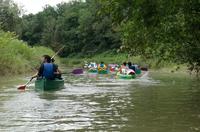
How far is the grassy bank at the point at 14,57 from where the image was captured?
30.8 m

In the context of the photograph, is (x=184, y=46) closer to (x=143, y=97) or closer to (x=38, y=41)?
(x=143, y=97)

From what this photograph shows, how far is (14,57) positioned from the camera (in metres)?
32.2

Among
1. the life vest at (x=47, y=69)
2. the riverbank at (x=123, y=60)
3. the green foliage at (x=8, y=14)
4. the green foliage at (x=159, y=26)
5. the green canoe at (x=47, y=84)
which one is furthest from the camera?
the green foliage at (x=8, y=14)

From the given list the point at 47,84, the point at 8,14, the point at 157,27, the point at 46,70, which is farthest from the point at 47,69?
the point at 8,14

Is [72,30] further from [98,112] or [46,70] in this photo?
[98,112]

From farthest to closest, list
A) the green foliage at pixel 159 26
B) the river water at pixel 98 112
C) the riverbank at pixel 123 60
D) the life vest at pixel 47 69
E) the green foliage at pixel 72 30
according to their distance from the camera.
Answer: the green foliage at pixel 72 30 → the riverbank at pixel 123 60 → the life vest at pixel 47 69 → the green foliage at pixel 159 26 → the river water at pixel 98 112

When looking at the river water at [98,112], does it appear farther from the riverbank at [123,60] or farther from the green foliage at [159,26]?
the riverbank at [123,60]

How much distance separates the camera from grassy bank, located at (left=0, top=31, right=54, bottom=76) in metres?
30.8

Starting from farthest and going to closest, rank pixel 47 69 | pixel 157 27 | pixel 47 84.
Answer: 1. pixel 47 69
2. pixel 47 84
3. pixel 157 27

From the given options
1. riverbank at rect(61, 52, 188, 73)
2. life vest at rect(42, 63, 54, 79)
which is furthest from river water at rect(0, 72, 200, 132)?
riverbank at rect(61, 52, 188, 73)

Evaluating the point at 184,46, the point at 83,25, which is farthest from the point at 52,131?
the point at 83,25

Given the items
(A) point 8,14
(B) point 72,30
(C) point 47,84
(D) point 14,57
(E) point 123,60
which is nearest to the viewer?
(C) point 47,84

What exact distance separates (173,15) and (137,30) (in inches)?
57.9

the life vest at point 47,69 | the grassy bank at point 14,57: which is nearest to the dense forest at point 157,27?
the life vest at point 47,69
